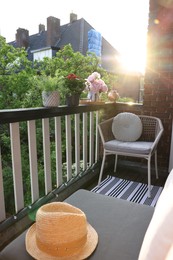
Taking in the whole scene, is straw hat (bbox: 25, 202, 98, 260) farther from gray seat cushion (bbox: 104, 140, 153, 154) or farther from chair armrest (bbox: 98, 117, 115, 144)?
chair armrest (bbox: 98, 117, 115, 144)

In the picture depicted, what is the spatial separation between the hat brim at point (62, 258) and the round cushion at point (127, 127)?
2129 mm

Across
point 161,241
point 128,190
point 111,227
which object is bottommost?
point 128,190

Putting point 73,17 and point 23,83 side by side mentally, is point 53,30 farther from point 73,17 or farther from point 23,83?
point 23,83

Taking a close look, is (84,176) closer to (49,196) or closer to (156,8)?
(49,196)

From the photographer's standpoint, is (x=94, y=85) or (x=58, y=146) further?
(x=94, y=85)

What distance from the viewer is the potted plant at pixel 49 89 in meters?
2.01

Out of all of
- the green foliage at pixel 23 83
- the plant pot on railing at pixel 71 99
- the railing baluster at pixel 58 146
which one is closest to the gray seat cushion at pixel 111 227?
the railing baluster at pixel 58 146

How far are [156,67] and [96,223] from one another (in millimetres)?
2620

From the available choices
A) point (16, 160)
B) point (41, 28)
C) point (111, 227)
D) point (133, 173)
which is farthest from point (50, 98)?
point (41, 28)

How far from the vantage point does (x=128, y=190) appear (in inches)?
107

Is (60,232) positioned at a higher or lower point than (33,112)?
lower

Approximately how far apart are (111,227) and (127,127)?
7.03 feet

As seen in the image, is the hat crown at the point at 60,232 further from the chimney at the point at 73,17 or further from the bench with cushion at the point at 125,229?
the chimney at the point at 73,17

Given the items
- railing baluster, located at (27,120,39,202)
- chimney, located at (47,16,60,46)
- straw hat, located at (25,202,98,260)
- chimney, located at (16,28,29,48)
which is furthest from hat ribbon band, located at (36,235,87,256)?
chimney, located at (16,28,29,48)
